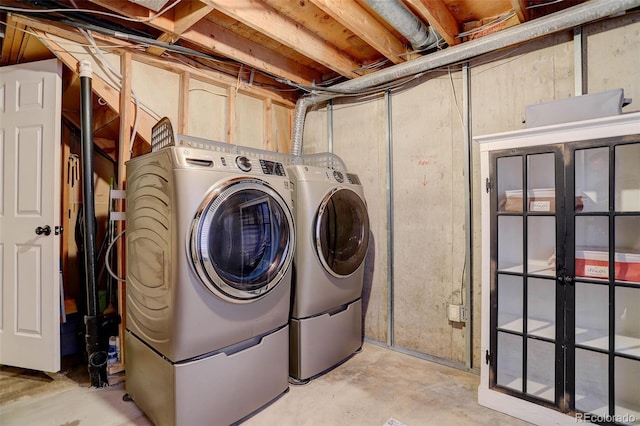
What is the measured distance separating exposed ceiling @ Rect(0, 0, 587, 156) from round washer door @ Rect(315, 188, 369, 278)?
44.2 inches

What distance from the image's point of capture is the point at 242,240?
5.79 ft

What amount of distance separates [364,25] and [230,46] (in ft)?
3.26

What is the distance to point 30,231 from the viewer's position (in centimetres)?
220

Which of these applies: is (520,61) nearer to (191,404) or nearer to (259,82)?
(259,82)

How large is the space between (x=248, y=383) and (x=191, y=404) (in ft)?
1.03

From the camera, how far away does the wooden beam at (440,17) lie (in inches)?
75.1

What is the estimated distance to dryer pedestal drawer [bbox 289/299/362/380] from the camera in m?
2.15

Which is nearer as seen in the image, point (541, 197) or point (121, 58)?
point (541, 197)

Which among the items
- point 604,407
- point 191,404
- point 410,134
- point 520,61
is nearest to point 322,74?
point 410,134

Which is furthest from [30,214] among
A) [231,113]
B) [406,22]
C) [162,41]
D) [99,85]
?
[406,22]

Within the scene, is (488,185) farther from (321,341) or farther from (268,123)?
(268,123)

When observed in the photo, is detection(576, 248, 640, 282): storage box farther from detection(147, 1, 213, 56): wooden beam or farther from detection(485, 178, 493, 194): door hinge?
detection(147, 1, 213, 56): wooden beam

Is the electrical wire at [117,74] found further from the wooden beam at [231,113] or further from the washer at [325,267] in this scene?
the washer at [325,267]

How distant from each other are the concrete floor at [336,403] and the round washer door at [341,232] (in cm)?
75
